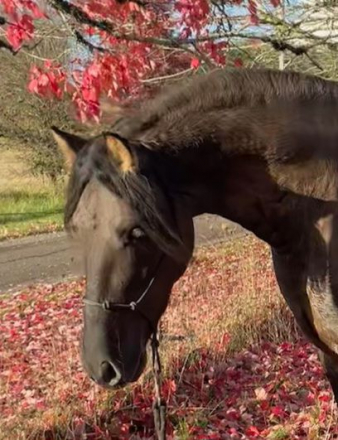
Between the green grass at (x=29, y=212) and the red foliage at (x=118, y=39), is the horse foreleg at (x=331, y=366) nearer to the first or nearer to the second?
the red foliage at (x=118, y=39)

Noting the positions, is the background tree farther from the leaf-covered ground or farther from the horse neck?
the leaf-covered ground

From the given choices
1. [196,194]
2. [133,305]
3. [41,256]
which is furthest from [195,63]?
[41,256]

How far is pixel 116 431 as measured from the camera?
4.31 m

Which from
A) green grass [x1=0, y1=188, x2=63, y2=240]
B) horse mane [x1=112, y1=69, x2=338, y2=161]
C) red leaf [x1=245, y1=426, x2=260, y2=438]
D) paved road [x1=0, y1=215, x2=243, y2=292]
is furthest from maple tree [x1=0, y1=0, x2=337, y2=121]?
green grass [x1=0, y1=188, x2=63, y2=240]

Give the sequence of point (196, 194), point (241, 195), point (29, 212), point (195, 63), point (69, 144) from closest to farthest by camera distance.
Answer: point (69, 144) < point (196, 194) < point (241, 195) < point (195, 63) < point (29, 212)

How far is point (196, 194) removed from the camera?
2.80m

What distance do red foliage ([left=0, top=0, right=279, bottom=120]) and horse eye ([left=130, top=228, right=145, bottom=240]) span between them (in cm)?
219

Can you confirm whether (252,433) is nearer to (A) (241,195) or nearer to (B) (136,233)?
(A) (241,195)

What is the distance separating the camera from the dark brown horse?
2.47 meters

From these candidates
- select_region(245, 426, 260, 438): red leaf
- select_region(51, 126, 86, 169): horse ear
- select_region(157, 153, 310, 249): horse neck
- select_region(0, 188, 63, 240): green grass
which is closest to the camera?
select_region(51, 126, 86, 169): horse ear

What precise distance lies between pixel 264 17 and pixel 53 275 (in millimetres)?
6012

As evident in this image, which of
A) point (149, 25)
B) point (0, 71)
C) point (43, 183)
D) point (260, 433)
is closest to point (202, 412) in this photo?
point (260, 433)

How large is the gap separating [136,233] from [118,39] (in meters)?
3.06

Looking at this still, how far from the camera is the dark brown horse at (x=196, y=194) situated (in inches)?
97.1
